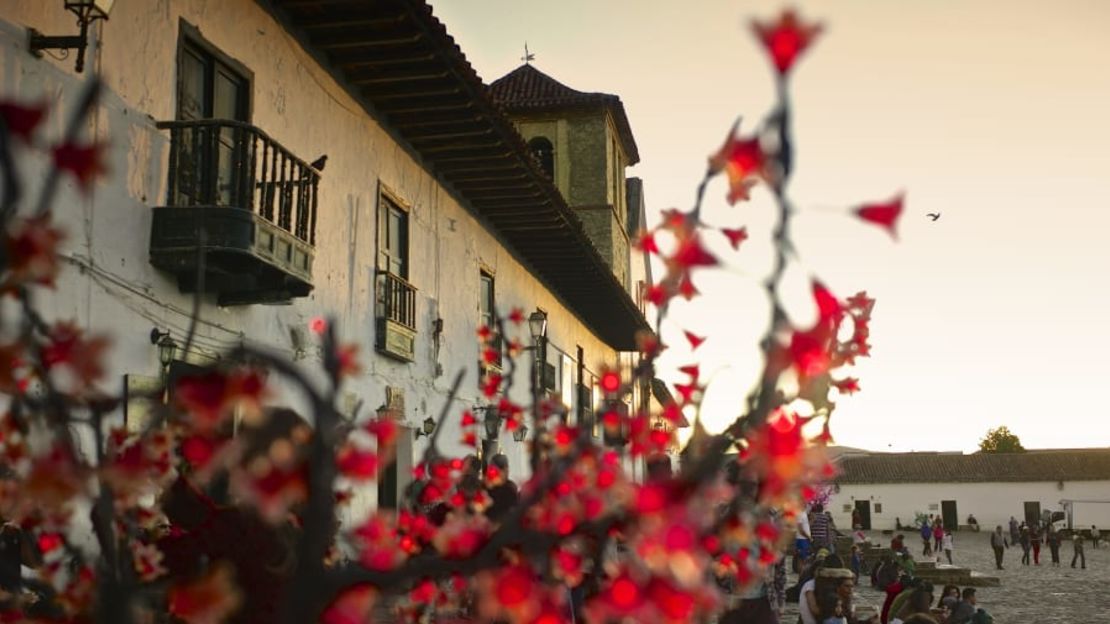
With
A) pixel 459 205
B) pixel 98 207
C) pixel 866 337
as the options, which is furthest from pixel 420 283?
pixel 866 337

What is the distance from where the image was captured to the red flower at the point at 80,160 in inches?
74.9

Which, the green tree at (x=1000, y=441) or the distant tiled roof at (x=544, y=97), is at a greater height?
the distant tiled roof at (x=544, y=97)

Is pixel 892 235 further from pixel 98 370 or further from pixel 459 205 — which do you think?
pixel 459 205

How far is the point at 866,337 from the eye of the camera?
136 inches

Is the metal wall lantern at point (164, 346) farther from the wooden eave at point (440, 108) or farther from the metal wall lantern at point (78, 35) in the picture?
the wooden eave at point (440, 108)

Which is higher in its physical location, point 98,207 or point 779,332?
point 98,207

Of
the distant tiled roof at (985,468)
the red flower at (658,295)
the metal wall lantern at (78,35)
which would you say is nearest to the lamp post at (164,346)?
the metal wall lantern at (78,35)

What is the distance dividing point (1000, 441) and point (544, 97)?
7749 cm

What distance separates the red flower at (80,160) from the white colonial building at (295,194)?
403mm

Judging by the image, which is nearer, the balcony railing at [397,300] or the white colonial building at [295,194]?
the white colonial building at [295,194]

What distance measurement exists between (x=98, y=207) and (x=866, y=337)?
4.90 metres

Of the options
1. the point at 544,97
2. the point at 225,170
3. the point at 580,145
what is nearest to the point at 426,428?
the point at 225,170

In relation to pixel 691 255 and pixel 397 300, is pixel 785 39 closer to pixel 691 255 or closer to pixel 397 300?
pixel 691 255

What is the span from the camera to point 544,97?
25922 millimetres
